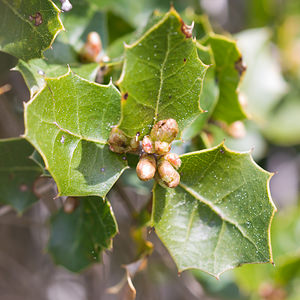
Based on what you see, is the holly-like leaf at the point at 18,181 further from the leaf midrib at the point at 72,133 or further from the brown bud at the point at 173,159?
the brown bud at the point at 173,159

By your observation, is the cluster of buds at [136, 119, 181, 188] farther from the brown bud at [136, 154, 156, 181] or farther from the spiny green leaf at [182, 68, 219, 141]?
the spiny green leaf at [182, 68, 219, 141]

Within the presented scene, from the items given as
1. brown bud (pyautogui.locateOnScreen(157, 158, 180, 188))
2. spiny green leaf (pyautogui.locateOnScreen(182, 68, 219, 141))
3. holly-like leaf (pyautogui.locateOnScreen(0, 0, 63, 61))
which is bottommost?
spiny green leaf (pyautogui.locateOnScreen(182, 68, 219, 141))

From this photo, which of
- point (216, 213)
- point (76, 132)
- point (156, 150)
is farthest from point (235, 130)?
point (76, 132)

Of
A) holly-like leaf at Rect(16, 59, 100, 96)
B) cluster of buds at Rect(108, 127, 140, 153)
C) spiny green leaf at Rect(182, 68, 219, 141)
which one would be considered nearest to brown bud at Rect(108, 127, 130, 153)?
cluster of buds at Rect(108, 127, 140, 153)

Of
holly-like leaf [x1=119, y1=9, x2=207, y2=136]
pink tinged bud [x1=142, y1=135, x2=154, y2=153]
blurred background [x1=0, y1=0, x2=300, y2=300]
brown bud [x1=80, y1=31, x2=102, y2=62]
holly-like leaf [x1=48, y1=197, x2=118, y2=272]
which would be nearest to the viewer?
holly-like leaf [x1=119, y1=9, x2=207, y2=136]

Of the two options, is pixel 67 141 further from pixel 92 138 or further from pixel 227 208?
pixel 227 208

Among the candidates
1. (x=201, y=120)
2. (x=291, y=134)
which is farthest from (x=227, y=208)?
(x=291, y=134)
